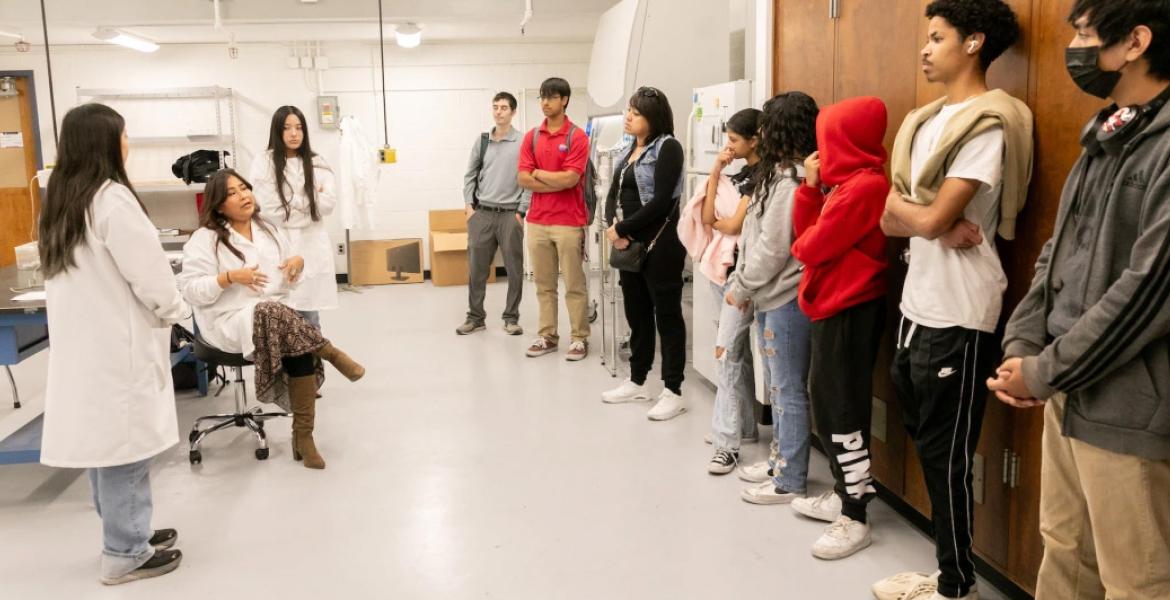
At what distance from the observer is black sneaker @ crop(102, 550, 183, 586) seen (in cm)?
277

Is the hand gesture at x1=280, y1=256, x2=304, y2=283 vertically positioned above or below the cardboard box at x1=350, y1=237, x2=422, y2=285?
above

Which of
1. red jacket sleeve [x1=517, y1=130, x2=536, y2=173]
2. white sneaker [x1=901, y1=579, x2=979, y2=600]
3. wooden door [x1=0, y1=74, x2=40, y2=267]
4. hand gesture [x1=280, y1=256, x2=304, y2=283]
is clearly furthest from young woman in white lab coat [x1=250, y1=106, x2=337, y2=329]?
wooden door [x1=0, y1=74, x2=40, y2=267]

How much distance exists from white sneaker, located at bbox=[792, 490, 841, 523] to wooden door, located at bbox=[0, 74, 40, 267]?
7809mm

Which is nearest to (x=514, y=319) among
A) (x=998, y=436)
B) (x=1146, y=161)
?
(x=998, y=436)

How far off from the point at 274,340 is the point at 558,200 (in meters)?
2.22

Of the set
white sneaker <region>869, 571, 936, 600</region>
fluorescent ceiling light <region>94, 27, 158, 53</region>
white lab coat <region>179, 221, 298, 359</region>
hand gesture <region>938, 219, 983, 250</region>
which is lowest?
white sneaker <region>869, 571, 936, 600</region>

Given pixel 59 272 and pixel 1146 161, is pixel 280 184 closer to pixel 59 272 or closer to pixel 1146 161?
pixel 59 272

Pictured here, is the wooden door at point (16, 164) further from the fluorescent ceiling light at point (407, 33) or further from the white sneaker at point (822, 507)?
the white sneaker at point (822, 507)

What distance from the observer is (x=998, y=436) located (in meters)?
2.45

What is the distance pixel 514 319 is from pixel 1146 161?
15.9 feet

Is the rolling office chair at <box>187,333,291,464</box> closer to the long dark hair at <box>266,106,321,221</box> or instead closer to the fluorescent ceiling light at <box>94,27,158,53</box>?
the long dark hair at <box>266,106,321,221</box>

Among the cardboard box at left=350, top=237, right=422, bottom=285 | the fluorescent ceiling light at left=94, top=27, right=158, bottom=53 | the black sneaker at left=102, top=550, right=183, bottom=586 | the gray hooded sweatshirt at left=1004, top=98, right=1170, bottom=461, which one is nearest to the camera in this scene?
the gray hooded sweatshirt at left=1004, top=98, right=1170, bottom=461

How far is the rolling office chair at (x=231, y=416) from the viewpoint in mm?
3705

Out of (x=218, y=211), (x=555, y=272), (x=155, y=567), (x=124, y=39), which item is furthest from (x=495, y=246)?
(x=155, y=567)
